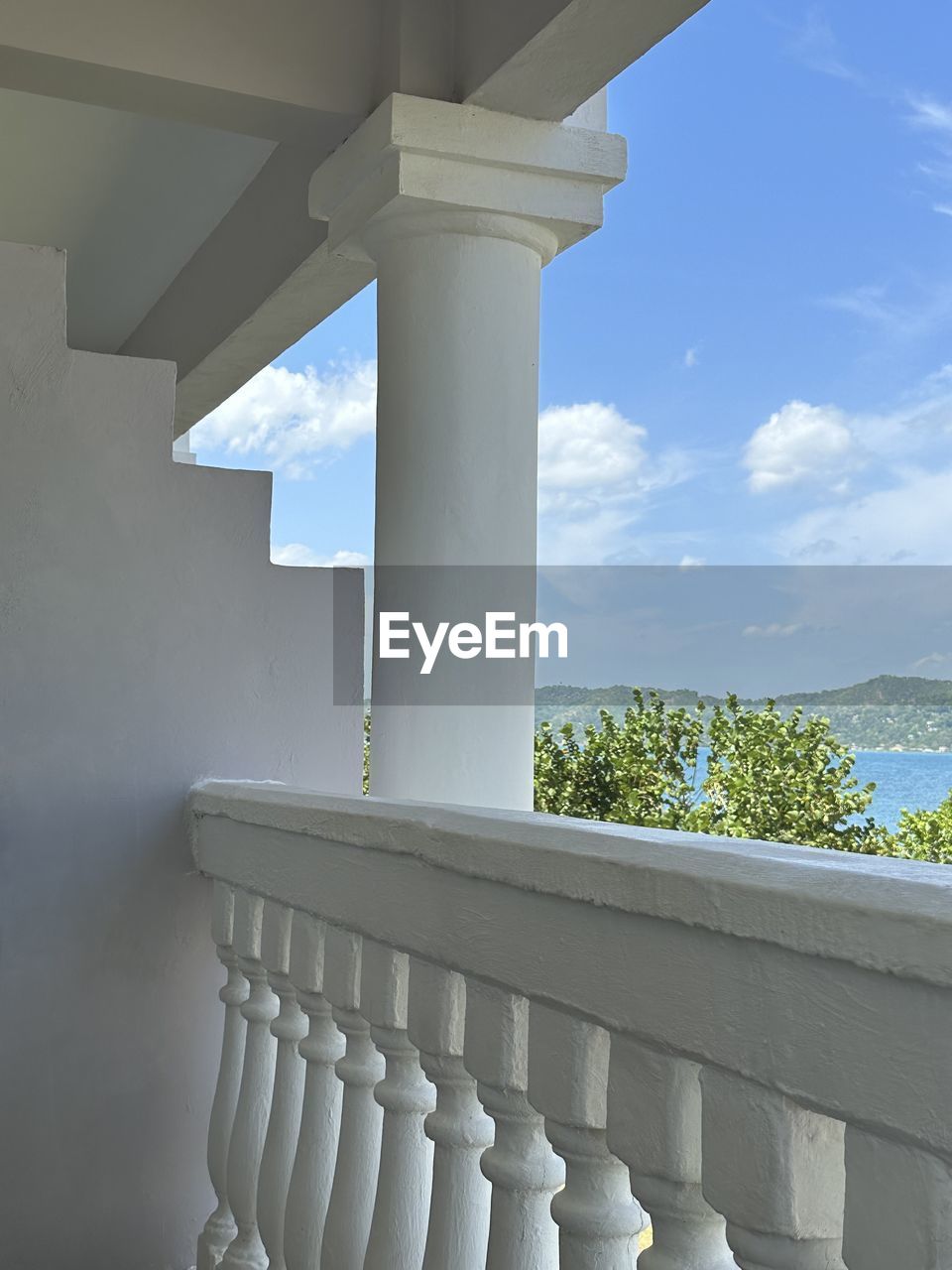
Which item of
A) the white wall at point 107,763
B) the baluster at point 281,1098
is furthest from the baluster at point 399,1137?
the white wall at point 107,763

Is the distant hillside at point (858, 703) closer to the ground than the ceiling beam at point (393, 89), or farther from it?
closer to the ground

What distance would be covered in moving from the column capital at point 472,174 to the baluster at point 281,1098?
6.36 feet

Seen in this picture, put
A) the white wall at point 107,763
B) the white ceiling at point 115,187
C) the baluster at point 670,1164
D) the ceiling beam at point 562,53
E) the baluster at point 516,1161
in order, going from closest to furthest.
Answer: the baluster at point 670,1164, the baluster at point 516,1161, the white wall at point 107,763, the ceiling beam at point 562,53, the white ceiling at point 115,187

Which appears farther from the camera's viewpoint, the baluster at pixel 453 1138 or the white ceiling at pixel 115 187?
the white ceiling at pixel 115 187

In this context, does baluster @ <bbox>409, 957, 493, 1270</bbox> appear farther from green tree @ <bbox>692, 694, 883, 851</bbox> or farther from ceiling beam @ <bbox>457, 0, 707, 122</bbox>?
green tree @ <bbox>692, 694, 883, 851</bbox>

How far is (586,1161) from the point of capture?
1.08 metres

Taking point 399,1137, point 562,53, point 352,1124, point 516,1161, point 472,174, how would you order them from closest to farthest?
point 516,1161 → point 399,1137 → point 352,1124 → point 562,53 → point 472,174

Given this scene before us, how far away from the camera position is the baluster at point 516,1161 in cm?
117

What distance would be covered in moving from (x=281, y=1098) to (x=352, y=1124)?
250 mm

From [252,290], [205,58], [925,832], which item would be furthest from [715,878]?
[925,832]

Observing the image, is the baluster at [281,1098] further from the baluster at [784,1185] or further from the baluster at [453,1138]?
the baluster at [784,1185]

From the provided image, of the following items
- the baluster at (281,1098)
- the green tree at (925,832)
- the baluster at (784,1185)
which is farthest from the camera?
the green tree at (925,832)

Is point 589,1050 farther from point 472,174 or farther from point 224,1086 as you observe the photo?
point 472,174

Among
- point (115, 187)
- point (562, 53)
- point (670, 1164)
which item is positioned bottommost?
point (670, 1164)
